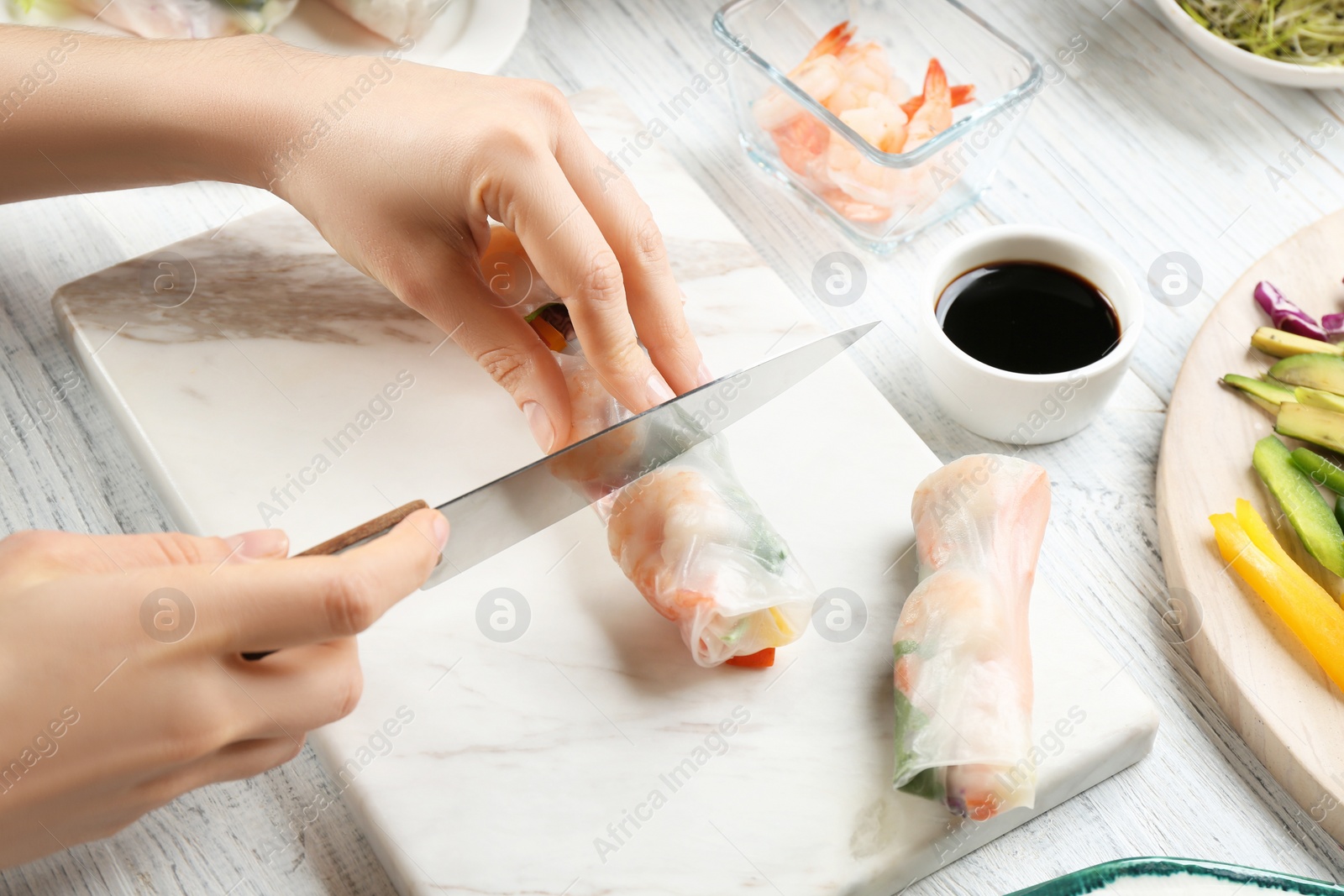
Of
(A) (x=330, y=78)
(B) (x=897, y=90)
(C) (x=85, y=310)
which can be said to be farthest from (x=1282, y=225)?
(C) (x=85, y=310)

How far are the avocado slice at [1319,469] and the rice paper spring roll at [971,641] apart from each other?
0.43 meters

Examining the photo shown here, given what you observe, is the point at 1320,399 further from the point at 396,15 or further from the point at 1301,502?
the point at 396,15

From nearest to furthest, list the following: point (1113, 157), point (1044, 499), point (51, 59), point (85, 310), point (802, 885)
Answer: point (802, 885) < point (1044, 499) < point (51, 59) < point (85, 310) < point (1113, 157)

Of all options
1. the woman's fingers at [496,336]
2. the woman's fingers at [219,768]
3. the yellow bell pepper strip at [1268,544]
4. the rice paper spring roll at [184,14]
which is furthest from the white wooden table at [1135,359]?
the woman's fingers at [496,336]

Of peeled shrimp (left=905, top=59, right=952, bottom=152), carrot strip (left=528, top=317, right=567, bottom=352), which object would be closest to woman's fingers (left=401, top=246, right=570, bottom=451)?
carrot strip (left=528, top=317, right=567, bottom=352)

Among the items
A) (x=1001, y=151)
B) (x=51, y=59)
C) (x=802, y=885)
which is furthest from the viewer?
(x=1001, y=151)

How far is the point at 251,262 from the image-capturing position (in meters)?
1.82

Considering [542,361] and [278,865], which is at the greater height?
[542,361]

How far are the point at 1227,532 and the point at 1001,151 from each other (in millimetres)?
875

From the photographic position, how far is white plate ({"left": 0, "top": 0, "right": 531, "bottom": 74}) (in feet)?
6.86

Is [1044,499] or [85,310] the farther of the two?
[85,310]

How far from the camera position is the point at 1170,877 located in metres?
1.24

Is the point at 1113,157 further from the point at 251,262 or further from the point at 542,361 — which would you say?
the point at 251,262

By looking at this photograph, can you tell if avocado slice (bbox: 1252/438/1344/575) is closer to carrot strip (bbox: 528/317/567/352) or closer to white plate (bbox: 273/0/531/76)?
carrot strip (bbox: 528/317/567/352)
